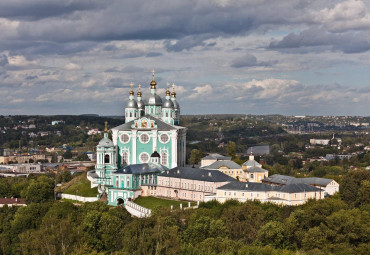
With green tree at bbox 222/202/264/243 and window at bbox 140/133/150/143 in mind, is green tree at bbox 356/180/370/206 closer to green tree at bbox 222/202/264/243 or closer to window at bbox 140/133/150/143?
green tree at bbox 222/202/264/243

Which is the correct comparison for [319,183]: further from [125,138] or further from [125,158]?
[125,138]

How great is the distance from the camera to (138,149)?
2876 inches

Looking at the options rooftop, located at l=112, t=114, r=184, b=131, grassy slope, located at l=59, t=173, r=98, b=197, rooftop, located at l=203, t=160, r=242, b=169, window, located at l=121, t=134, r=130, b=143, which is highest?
rooftop, located at l=112, t=114, r=184, b=131

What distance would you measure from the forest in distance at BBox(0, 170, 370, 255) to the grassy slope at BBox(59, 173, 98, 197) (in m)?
13.6

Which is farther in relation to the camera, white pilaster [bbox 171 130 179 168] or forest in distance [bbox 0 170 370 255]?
white pilaster [bbox 171 130 179 168]

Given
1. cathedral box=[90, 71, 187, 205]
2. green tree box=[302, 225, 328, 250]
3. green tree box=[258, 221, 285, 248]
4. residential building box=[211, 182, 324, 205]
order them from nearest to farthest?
1. green tree box=[302, 225, 328, 250]
2. green tree box=[258, 221, 285, 248]
3. residential building box=[211, 182, 324, 205]
4. cathedral box=[90, 71, 187, 205]

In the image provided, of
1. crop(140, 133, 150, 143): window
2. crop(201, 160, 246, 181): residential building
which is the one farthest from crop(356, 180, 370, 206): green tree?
crop(140, 133, 150, 143): window

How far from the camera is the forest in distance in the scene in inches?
1645

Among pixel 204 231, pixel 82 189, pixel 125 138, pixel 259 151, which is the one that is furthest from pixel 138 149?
pixel 259 151

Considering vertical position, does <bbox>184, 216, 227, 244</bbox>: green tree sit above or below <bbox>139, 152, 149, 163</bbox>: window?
below

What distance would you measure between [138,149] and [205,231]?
2834 cm

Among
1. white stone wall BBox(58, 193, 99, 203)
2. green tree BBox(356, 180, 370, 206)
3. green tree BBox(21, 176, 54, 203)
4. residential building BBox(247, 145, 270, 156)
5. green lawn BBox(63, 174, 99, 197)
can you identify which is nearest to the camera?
green tree BBox(356, 180, 370, 206)

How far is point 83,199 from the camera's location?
68.4m

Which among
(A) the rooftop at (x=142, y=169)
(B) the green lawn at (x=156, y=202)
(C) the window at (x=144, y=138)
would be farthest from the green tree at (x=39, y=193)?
(C) the window at (x=144, y=138)
